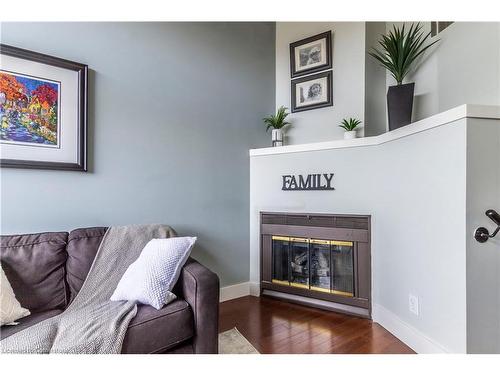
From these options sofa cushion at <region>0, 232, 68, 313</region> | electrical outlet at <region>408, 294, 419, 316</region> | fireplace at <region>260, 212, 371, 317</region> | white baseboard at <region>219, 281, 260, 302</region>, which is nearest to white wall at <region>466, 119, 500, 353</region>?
electrical outlet at <region>408, 294, 419, 316</region>

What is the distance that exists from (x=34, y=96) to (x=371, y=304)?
9.49 ft

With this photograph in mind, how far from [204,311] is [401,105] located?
202cm

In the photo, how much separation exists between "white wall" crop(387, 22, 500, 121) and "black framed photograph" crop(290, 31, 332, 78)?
804mm

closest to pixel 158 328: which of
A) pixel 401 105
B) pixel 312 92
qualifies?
pixel 401 105

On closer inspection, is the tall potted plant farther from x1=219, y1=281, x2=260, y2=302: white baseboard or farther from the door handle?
x1=219, y1=281, x2=260, y2=302: white baseboard

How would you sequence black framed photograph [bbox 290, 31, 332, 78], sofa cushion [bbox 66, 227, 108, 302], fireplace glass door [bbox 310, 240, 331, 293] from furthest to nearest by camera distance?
black framed photograph [bbox 290, 31, 332, 78] < fireplace glass door [bbox 310, 240, 331, 293] < sofa cushion [bbox 66, 227, 108, 302]

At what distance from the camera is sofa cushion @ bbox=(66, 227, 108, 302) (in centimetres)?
158

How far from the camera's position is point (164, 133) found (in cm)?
219

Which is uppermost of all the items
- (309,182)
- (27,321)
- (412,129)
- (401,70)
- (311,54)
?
(311,54)

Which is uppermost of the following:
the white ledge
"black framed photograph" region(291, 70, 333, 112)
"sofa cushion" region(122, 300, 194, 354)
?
"black framed photograph" region(291, 70, 333, 112)

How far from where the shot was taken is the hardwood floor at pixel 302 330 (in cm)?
172

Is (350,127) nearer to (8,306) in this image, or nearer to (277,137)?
(277,137)

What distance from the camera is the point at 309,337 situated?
72.6 inches

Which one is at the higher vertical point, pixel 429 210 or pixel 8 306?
pixel 429 210
